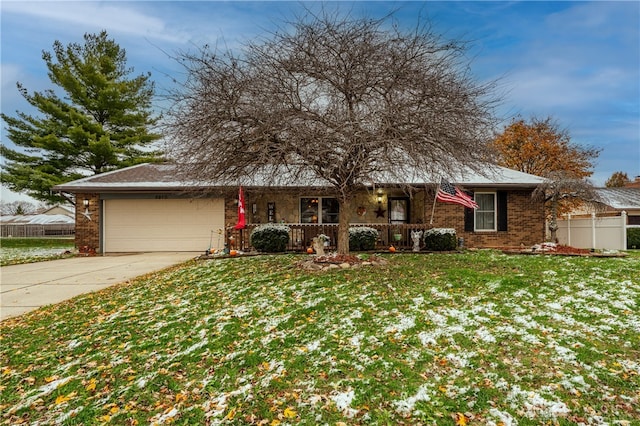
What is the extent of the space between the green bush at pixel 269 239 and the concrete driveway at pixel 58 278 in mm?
2455

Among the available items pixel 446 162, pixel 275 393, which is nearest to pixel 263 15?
pixel 446 162

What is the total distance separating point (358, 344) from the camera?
3.96 m

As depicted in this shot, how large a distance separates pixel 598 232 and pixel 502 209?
13.0ft

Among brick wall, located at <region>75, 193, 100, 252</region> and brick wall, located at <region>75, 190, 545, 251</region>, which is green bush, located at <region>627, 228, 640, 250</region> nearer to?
brick wall, located at <region>75, 190, 545, 251</region>

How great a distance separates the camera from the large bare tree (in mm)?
6484

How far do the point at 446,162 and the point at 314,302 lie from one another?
3584mm

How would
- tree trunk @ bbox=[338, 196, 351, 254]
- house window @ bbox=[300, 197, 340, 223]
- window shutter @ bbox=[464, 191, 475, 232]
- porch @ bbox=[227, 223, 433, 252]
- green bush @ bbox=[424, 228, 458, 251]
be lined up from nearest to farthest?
tree trunk @ bbox=[338, 196, 351, 254] → green bush @ bbox=[424, 228, 458, 251] → porch @ bbox=[227, 223, 433, 252] → window shutter @ bbox=[464, 191, 475, 232] → house window @ bbox=[300, 197, 340, 223]

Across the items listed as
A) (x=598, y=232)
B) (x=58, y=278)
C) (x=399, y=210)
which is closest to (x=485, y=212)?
(x=399, y=210)

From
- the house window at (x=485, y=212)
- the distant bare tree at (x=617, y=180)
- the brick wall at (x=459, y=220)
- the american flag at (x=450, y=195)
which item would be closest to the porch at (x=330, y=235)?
the brick wall at (x=459, y=220)

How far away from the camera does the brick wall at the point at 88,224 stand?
13547 millimetres

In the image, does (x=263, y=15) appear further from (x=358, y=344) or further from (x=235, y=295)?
(x=358, y=344)

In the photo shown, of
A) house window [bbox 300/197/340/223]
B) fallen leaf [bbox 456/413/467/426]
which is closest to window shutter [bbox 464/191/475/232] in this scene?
house window [bbox 300/197/340/223]

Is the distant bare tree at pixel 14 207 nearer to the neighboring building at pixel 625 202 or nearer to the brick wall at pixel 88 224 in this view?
the brick wall at pixel 88 224

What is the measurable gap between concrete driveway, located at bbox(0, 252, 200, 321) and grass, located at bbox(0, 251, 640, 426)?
2.83 feet
